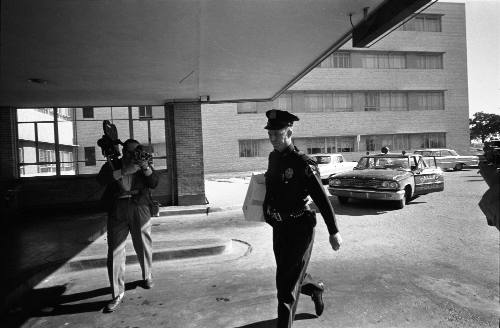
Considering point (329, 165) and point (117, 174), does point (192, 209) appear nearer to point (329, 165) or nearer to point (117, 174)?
point (117, 174)

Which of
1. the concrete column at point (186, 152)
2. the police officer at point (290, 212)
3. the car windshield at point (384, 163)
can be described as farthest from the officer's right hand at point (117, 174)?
the car windshield at point (384, 163)

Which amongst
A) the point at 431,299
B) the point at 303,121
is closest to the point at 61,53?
the point at 431,299

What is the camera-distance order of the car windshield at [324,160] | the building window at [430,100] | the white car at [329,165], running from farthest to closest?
1. the building window at [430,100]
2. the car windshield at [324,160]
3. the white car at [329,165]

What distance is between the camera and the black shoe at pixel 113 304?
388cm

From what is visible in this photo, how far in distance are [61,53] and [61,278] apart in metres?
3.64

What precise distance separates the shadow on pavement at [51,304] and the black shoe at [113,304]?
140 millimetres

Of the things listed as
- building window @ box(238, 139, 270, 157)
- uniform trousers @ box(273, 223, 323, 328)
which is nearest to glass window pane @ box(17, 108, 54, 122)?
uniform trousers @ box(273, 223, 323, 328)

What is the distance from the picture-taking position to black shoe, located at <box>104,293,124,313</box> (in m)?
3.88

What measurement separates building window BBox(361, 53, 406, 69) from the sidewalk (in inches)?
1170

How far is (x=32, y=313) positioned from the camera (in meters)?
3.98

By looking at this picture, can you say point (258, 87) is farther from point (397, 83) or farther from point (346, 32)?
point (397, 83)

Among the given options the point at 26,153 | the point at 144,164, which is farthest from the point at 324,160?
the point at 144,164

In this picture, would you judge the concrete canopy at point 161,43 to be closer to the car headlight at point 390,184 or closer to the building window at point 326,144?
the car headlight at point 390,184

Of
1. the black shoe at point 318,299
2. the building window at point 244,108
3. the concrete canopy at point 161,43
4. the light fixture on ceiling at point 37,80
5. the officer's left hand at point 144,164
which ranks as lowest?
the black shoe at point 318,299
